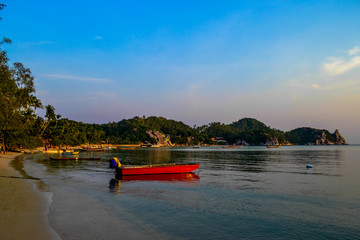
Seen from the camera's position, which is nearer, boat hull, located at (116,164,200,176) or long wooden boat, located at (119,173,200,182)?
long wooden boat, located at (119,173,200,182)

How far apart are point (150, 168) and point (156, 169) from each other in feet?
2.83

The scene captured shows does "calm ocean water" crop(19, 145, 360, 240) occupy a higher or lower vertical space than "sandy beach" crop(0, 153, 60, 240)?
lower

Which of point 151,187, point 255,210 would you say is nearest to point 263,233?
point 255,210

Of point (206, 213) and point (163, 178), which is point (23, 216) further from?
point (163, 178)

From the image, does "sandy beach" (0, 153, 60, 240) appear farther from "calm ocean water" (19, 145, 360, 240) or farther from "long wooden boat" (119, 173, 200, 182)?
"long wooden boat" (119, 173, 200, 182)

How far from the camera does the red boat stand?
1165 inches

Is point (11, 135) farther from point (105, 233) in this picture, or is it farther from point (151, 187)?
point (105, 233)

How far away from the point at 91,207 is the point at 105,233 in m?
4.97

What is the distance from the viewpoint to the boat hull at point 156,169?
96.8ft

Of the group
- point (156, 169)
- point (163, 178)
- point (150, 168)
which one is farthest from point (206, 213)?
point (156, 169)

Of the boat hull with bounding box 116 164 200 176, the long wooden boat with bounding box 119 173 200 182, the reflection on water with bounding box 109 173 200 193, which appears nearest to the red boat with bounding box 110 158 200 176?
the boat hull with bounding box 116 164 200 176

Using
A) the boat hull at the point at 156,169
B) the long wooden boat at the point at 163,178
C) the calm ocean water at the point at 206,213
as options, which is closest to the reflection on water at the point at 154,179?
the long wooden boat at the point at 163,178

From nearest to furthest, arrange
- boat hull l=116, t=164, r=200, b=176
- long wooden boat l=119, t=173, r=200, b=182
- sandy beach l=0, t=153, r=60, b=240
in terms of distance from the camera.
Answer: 1. sandy beach l=0, t=153, r=60, b=240
2. long wooden boat l=119, t=173, r=200, b=182
3. boat hull l=116, t=164, r=200, b=176

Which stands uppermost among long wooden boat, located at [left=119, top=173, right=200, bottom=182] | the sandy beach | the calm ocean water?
the sandy beach
